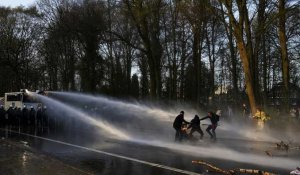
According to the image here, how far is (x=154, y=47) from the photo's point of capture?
150ft

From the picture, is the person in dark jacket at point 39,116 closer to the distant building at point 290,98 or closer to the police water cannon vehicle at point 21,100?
the police water cannon vehicle at point 21,100

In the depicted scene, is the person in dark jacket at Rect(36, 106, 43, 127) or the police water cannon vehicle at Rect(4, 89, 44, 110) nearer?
the person in dark jacket at Rect(36, 106, 43, 127)

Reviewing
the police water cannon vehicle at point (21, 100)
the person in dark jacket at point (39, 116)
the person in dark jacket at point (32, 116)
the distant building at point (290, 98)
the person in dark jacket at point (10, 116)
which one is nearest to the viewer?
the distant building at point (290, 98)

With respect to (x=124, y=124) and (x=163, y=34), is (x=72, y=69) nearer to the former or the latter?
(x=163, y=34)

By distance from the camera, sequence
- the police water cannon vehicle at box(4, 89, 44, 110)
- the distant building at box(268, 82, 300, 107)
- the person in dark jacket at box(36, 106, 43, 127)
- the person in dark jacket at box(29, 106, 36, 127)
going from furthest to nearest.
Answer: the police water cannon vehicle at box(4, 89, 44, 110) < the person in dark jacket at box(29, 106, 36, 127) < the person in dark jacket at box(36, 106, 43, 127) < the distant building at box(268, 82, 300, 107)

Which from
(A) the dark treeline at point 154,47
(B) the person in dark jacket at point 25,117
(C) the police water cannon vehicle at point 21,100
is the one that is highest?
(A) the dark treeline at point 154,47

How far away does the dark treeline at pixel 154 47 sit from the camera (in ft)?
111

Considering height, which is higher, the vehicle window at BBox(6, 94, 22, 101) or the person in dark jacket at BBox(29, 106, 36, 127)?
the vehicle window at BBox(6, 94, 22, 101)

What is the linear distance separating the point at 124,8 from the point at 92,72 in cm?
1260

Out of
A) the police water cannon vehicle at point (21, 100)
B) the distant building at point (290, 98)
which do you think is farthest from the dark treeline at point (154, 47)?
the police water cannon vehicle at point (21, 100)

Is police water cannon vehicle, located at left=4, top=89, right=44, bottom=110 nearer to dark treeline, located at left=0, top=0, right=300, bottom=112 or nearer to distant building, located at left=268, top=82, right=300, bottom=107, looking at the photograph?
dark treeline, located at left=0, top=0, right=300, bottom=112

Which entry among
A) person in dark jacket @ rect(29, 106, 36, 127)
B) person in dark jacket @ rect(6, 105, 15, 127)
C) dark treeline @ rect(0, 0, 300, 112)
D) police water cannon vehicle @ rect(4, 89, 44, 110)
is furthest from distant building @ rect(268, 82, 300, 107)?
police water cannon vehicle @ rect(4, 89, 44, 110)

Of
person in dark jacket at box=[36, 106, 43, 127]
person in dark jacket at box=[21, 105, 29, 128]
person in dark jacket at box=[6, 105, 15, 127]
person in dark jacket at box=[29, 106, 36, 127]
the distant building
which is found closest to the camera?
the distant building

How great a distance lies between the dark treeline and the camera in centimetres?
3391
